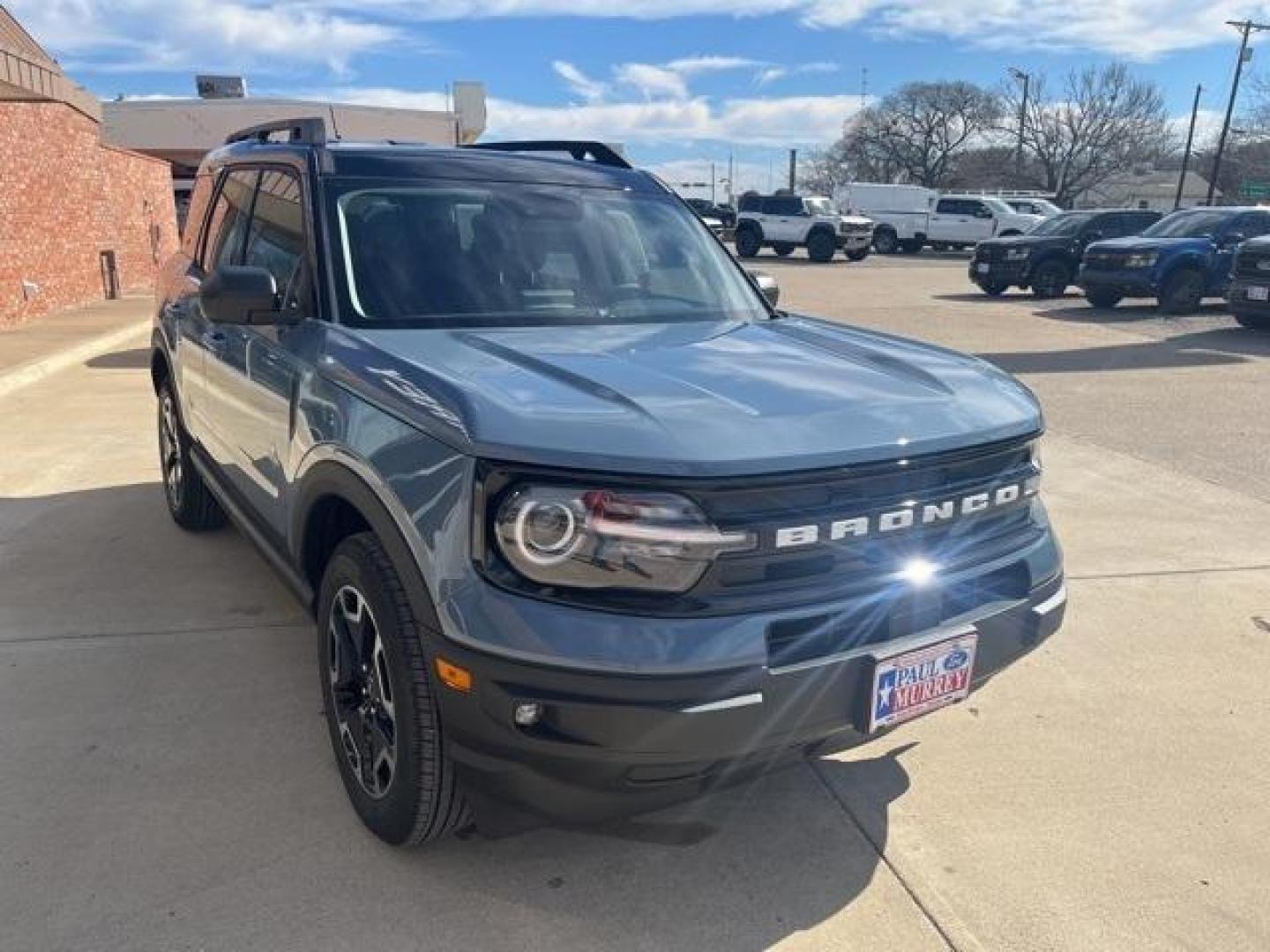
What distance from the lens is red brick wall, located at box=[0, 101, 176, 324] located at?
42.3 feet

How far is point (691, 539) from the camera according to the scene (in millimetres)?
2232

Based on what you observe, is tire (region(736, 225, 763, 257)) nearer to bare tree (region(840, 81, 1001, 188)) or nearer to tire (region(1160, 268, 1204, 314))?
tire (region(1160, 268, 1204, 314))

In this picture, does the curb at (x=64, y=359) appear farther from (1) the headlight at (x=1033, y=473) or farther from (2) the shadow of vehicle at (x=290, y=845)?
(1) the headlight at (x=1033, y=473)

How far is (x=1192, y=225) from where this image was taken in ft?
56.4

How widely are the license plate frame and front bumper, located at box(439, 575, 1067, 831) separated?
0.08 feet

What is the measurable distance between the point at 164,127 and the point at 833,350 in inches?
2041

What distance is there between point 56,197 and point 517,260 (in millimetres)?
13845

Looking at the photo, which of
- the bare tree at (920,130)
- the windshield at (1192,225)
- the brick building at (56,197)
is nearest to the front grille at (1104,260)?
the windshield at (1192,225)

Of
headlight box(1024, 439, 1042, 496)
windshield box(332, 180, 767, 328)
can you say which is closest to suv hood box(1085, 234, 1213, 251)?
windshield box(332, 180, 767, 328)

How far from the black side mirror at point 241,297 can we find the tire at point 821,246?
3139 cm

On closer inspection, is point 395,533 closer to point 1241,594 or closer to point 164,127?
point 1241,594

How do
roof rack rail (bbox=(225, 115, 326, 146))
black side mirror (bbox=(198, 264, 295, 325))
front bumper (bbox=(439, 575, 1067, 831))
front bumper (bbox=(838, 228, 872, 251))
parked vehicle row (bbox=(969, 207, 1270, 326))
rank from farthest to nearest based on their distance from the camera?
front bumper (bbox=(838, 228, 872, 251)) → parked vehicle row (bbox=(969, 207, 1270, 326)) → roof rack rail (bbox=(225, 115, 326, 146)) → black side mirror (bbox=(198, 264, 295, 325)) → front bumper (bbox=(439, 575, 1067, 831))

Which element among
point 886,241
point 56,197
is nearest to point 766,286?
point 56,197

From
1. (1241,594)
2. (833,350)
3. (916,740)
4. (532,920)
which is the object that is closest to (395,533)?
(532,920)
